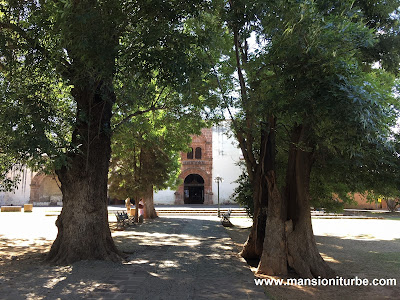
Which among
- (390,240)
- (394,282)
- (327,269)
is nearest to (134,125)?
(327,269)

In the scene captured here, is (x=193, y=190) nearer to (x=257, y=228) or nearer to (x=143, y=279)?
(x=257, y=228)

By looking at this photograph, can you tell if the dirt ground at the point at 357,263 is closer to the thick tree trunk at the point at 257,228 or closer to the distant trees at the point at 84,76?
the thick tree trunk at the point at 257,228

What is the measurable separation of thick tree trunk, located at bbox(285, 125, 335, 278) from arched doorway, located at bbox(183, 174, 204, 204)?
30.6 metres

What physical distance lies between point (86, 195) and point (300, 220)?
535cm

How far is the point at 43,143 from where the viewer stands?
629 centimetres

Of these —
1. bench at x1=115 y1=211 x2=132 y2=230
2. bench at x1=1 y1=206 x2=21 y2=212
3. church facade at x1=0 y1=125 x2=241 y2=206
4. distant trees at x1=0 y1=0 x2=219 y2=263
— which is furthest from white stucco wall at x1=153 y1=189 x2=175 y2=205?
distant trees at x1=0 y1=0 x2=219 y2=263

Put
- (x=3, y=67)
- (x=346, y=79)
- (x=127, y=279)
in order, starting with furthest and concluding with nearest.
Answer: (x=3, y=67) < (x=127, y=279) < (x=346, y=79)

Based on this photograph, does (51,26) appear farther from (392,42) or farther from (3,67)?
(392,42)

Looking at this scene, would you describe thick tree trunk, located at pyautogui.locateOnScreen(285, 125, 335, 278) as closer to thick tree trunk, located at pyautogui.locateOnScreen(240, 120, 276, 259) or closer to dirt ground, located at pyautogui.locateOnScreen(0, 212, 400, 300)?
thick tree trunk, located at pyautogui.locateOnScreen(240, 120, 276, 259)

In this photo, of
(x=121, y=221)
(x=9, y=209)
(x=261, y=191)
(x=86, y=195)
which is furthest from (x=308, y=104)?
(x=9, y=209)

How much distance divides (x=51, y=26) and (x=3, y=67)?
2.55m

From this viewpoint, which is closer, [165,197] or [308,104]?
[308,104]

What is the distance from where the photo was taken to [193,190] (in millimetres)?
40094

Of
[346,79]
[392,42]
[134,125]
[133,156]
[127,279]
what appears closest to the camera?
→ [346,79]
